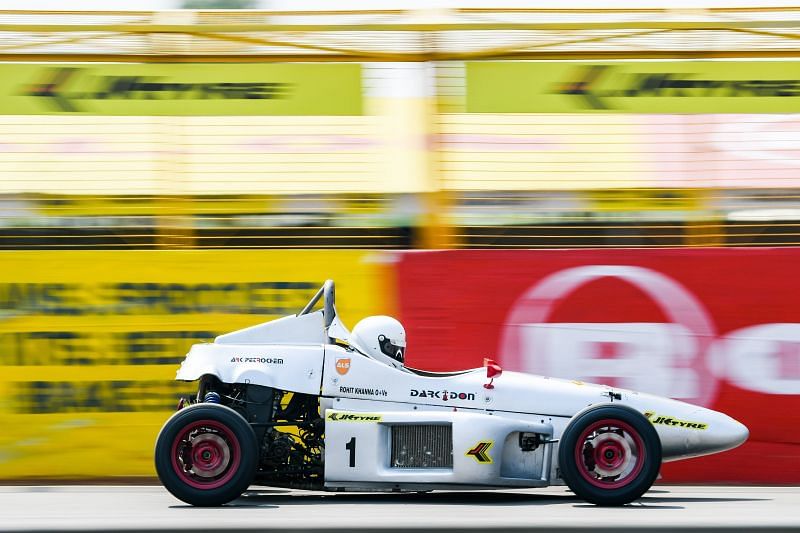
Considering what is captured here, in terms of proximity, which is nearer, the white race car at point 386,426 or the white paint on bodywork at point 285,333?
the white race car at point 386,426

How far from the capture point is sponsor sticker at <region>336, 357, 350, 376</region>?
25.5 ft

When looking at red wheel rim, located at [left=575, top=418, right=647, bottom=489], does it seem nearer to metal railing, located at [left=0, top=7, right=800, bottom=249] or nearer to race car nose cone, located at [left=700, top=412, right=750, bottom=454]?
race car nose cone, located at [left=700, top=412, right=750, bottom=454]

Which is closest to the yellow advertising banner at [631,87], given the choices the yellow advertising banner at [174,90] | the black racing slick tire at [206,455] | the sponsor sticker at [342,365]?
the yellow advertising banner at [174,90]

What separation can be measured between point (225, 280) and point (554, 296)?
2603 mm

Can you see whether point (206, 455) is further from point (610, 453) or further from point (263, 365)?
point (610, 453)

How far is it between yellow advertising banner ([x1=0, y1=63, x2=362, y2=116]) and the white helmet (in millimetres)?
2176

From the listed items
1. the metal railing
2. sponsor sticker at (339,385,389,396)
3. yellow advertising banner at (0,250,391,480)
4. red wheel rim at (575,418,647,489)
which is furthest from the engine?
the metal railing

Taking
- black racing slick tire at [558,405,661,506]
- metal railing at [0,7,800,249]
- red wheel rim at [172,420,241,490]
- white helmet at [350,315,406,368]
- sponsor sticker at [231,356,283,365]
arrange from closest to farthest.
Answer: black racing slick tire at [558,405,661,506] < red wheel rim at [172,420,241,490] < sponsor sticker at [231,356,283,365] < white helmet at [350,315,406,368] < metal railing at [0,7,800,249]

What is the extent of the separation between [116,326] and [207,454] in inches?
83.2

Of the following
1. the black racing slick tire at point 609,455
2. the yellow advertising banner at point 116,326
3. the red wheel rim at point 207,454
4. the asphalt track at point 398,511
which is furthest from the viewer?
the yellow advertising banner at point 116,326

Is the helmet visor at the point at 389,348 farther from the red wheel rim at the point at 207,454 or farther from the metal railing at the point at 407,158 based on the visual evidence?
the metal railing at the point at 407,158

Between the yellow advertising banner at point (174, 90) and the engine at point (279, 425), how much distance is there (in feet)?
8.65

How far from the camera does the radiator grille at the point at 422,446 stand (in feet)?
24.7

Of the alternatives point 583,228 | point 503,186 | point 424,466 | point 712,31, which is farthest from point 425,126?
point 424,466
